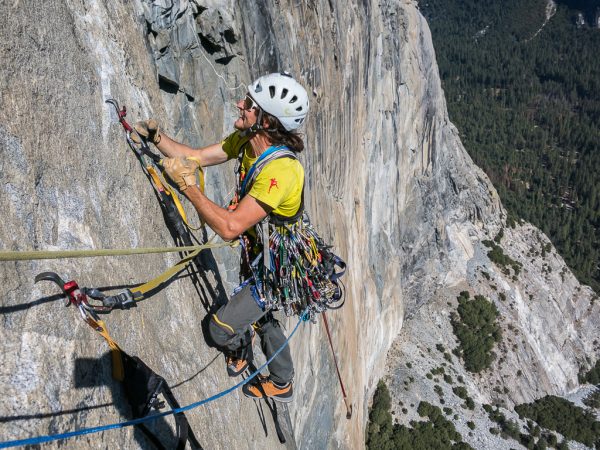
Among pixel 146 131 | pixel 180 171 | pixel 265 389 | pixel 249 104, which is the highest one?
pixel 249 104

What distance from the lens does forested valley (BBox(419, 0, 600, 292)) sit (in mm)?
92812

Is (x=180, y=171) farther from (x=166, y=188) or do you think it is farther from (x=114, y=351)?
(x=114, y=351)

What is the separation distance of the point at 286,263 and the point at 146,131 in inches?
66.6

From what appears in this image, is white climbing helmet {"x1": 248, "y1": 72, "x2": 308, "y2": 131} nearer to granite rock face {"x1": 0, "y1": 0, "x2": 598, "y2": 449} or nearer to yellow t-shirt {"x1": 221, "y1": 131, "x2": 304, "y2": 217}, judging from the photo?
yellow t-shirt {"x1": 221, "y1": 131, "x2": 304, "y2": 217}

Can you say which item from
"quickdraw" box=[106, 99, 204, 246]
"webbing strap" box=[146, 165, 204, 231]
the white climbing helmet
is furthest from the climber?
"webbing strap" box=[146, 165, 204, 231]

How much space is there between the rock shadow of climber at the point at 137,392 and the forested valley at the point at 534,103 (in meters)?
61.3

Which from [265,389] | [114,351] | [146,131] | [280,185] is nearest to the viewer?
[114,351]

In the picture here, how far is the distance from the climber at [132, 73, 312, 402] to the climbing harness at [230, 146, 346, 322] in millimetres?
18

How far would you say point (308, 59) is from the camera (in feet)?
41.9

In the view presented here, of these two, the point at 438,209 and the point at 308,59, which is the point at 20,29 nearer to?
the point at 308,59

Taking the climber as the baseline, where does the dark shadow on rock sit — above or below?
below

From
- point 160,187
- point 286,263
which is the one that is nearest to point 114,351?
point 160,187

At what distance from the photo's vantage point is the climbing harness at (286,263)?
4418 millimetres

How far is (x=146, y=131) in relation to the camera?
413cm
